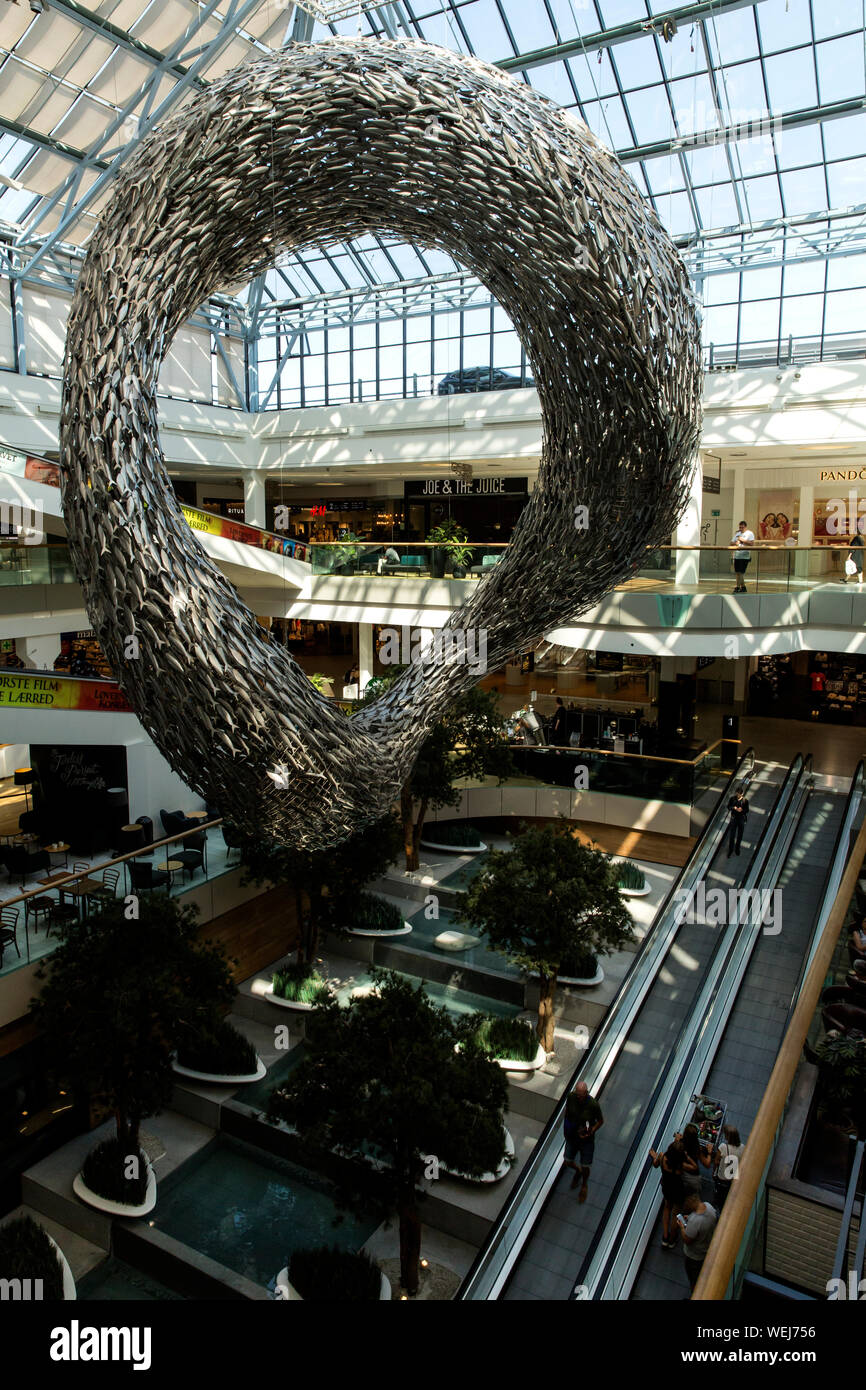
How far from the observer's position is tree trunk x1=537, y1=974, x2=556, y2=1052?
11.8m

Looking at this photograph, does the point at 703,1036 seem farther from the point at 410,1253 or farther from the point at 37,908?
the point at 37,908

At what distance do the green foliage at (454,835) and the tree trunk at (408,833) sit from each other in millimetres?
1407

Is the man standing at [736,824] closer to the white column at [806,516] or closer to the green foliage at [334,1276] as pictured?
the green foliage at [334,1276]

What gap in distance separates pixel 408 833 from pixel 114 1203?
795cm

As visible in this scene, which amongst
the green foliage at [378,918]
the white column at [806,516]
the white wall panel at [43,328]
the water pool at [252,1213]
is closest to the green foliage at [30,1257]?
the water pool at [252,1213]

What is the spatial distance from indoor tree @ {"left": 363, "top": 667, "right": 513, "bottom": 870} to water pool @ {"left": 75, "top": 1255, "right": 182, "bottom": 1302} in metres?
7.51

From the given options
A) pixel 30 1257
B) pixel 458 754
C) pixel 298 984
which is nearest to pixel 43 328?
pixel 458 754

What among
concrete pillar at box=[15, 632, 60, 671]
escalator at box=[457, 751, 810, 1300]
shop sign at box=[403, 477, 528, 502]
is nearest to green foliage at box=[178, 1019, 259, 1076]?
escalator at box=[457, 751, 810, 1300]

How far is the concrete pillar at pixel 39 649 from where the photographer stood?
1594 centimetres

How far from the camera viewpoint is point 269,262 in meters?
3.38

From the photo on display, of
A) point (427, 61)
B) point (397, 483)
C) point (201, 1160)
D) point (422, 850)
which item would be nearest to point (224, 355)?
point (397, 483)

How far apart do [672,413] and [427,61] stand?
1447mm

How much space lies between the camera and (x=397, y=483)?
3203 cm
